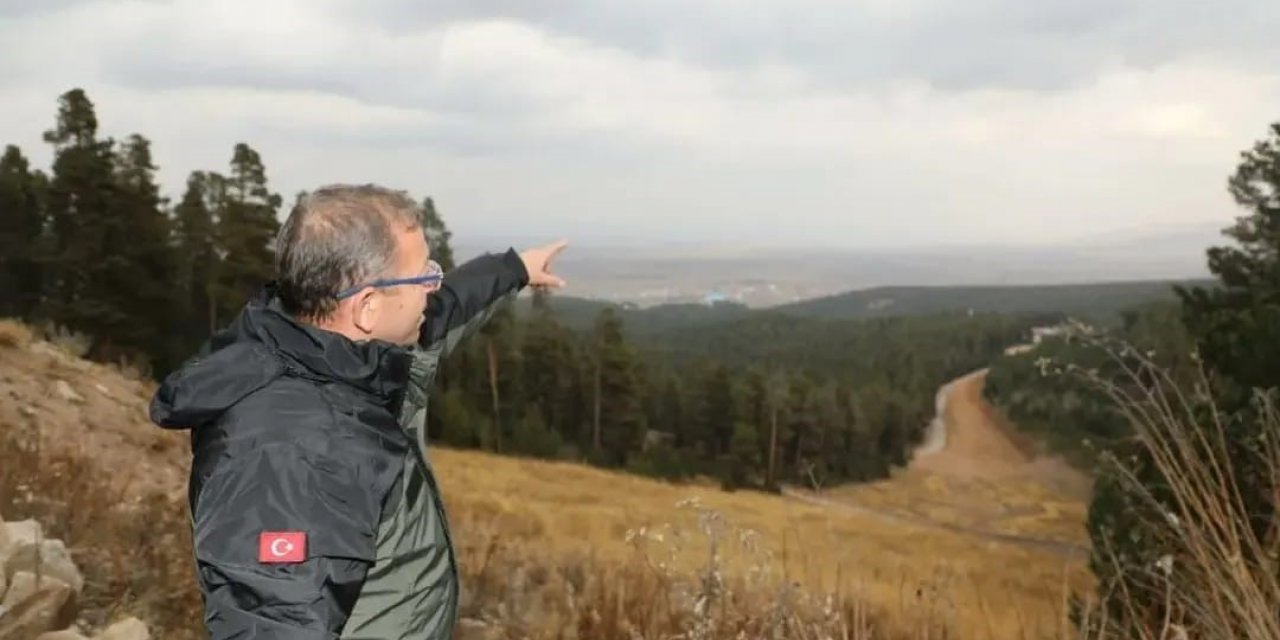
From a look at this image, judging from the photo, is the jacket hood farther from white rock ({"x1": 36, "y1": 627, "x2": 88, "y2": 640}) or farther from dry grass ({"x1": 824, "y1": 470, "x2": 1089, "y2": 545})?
dry grass ({"x1": 824, "y1": 470, "x2": 1089, "y2": 545})

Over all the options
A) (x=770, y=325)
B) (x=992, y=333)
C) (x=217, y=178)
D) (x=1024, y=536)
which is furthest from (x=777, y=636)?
(x=770, y=325)

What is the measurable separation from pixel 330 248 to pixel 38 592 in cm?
219

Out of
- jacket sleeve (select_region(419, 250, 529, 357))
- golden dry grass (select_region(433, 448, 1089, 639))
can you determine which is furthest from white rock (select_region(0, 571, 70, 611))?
golden dry grass (select_region(433, 448, 1089, 639))

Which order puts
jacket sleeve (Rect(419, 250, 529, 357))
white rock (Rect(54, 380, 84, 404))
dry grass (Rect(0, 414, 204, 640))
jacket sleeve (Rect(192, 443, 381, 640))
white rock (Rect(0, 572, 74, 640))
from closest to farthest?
1. jacket sleeve (Rect(192, 443, 381, 640))
2. jacket sleeve (Rect(419, 250, 529, 357))
3. white rock (Rect(0, 572, 74, 640))
4. dry grass (Rect(0, 414, 204, 640))
5. white rock (Rect(54, 380, 84, 404))

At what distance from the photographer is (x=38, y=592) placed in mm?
3350

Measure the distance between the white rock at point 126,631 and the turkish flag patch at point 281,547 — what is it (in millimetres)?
2240

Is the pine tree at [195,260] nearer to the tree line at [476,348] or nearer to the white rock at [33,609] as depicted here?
the tree line at [476,348]

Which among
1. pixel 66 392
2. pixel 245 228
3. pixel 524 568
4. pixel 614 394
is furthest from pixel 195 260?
pixel 524 568

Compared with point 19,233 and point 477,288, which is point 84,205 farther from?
point 477,288

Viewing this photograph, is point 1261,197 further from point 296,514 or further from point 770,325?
point 770,325

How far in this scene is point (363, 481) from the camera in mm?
1739

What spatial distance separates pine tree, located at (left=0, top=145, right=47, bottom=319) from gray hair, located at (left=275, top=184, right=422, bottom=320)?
98.9ft

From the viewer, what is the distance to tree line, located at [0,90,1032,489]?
2625cm

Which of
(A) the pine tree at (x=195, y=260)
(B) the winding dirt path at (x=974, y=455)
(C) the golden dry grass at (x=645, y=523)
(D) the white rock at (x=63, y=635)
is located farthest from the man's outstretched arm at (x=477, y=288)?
(B) the winding dirt path at (x=974, y=455)
